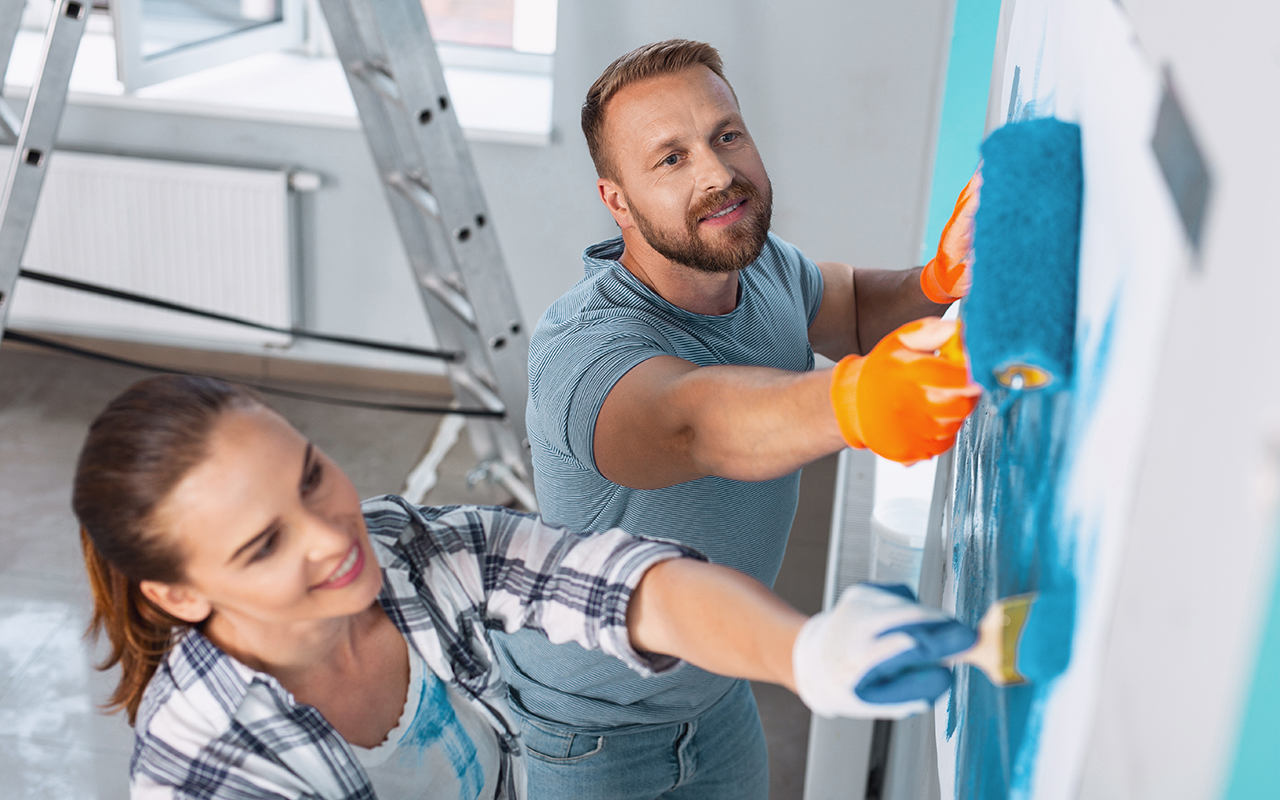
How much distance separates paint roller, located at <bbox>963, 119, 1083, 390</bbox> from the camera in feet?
1.90

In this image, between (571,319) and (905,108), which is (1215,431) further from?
(905,108)

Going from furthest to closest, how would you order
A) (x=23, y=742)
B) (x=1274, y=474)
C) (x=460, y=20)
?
(x=460, y=20) < (x=23, y=742) < (x=1274, y=474)

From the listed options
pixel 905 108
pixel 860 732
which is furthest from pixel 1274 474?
pixel 905 108

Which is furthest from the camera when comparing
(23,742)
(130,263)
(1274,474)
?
(130,263)

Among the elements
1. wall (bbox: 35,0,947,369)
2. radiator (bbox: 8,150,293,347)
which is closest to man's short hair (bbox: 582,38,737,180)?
wall (bbox: 35,0,947,369)

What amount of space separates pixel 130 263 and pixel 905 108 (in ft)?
8.18

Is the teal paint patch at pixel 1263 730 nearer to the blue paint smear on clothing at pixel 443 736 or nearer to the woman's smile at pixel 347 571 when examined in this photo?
the woman's smile at pixel 347 571

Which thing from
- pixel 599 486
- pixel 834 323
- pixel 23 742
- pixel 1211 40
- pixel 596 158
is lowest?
pixel 23 742

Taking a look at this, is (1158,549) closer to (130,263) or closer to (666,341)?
(666,341)

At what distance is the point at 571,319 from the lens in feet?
3.92

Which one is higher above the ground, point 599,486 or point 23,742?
point 599,486

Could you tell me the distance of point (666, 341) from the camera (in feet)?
3.88

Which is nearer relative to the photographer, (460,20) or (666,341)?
(666,341)

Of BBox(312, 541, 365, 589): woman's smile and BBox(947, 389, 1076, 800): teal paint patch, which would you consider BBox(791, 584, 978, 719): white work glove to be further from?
BBox(312, 541, 365, 589): woman's smile
